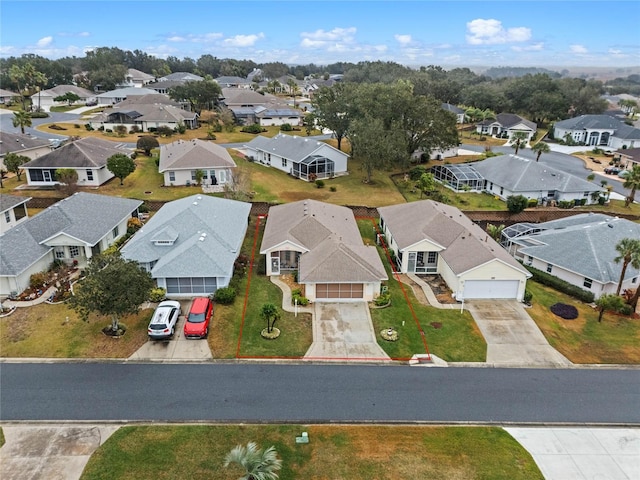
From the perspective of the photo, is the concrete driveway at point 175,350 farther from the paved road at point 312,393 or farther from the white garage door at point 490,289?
the white garage door at point 490,289

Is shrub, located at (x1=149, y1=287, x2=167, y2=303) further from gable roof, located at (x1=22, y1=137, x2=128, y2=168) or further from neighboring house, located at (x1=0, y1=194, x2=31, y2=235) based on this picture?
gable roof, located at (x1=22, y1=137, x2=128, y2=168)

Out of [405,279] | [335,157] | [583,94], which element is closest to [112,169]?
[335,157]

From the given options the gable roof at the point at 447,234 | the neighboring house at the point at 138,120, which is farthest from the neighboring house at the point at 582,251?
the neighboring house at the point at 138,120

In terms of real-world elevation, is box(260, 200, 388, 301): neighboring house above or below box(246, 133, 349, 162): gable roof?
below

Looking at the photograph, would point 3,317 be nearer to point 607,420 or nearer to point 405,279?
point 405,279

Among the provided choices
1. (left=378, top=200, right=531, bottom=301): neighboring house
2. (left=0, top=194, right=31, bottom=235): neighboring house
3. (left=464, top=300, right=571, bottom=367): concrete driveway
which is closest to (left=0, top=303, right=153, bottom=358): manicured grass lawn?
(left=0, top=194, right=31, bottom=235): neighboring house

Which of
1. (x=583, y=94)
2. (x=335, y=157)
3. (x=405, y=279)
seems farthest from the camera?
(x=583, y=94)

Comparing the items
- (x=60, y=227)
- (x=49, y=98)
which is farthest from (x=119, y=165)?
(x=49, y=98)
